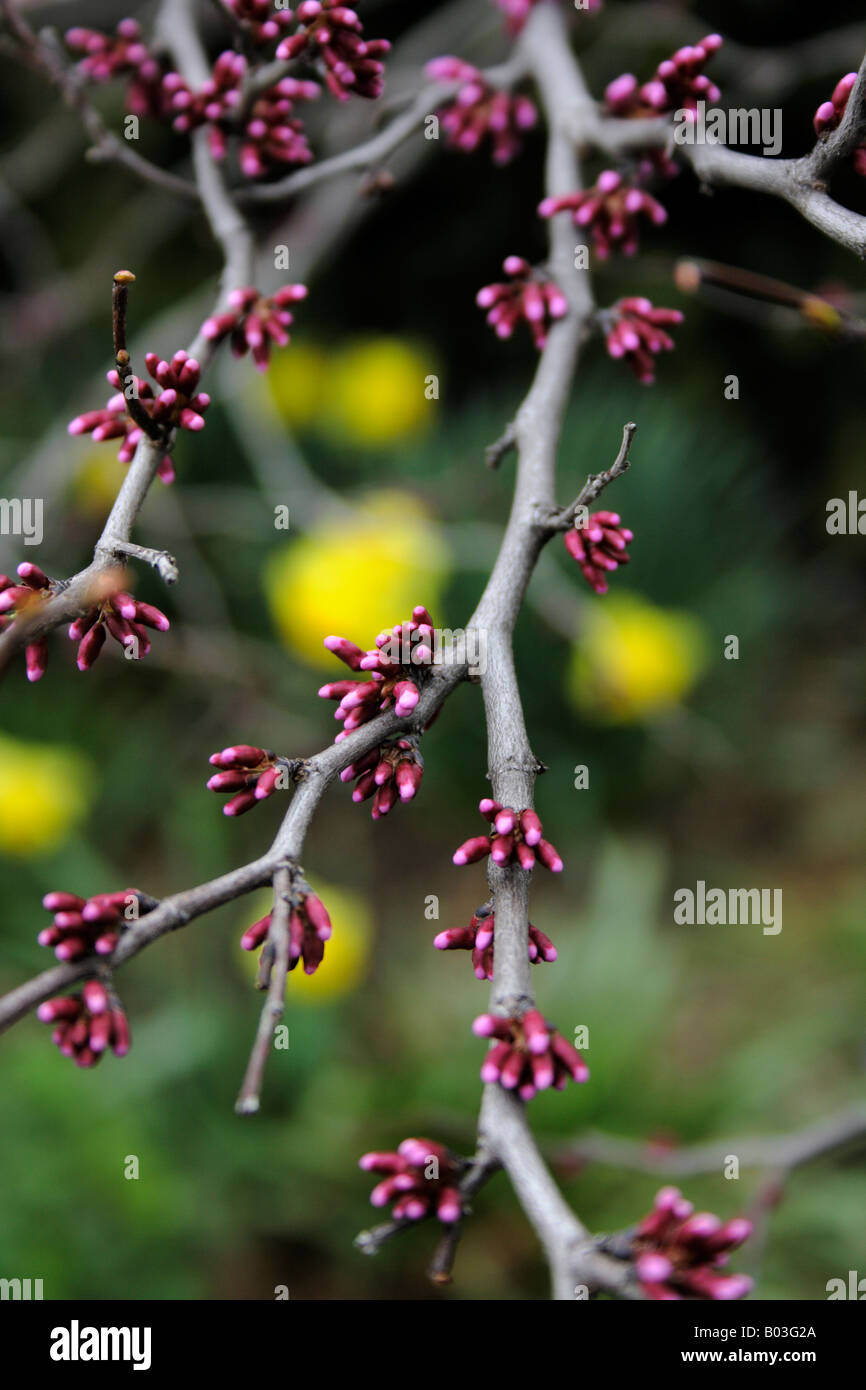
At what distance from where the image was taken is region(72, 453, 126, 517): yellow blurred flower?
220 cm

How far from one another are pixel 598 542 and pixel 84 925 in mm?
486

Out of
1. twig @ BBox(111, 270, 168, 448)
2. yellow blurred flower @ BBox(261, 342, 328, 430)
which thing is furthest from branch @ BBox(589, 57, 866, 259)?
yellow blurred flower @ BBox(261, 342, 328, 430)

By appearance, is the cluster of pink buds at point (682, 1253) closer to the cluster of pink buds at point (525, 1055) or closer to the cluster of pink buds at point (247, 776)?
the cluster of pink buds at point (525, 1055)

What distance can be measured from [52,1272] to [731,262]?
2.70 meters

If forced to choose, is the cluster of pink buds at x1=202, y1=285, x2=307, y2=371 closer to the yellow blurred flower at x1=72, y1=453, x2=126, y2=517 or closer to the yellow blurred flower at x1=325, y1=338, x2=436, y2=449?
the yellow blurred flower at x1=72, y1=453, x2=126, y2=517

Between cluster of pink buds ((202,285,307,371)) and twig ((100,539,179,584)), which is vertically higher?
cluster of pink buds ((202,285,307,371))

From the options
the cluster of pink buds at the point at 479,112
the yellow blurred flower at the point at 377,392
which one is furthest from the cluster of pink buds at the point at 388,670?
the yellow blurred flower at the point at 377,392

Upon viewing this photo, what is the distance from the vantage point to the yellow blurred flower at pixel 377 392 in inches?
112

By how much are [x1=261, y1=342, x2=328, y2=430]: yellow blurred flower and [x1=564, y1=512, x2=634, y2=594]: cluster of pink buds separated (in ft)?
7.39

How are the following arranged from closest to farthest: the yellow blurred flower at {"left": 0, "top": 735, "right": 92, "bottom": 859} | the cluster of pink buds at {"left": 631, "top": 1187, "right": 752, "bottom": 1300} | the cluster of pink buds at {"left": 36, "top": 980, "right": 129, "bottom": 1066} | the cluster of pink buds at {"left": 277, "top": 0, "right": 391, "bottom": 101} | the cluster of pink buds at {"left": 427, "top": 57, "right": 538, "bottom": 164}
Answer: the cluster of pink buds at {"left": 631, "top": 1187, "right": 752, "bottom": 1300}
the cluster of pink buds at {"left": 36, "top": 980, "right": 129, "bottom": 1066}
the cluster of pink buds at {"left": 277, "top": 0, "right": 391, "bottom": 101}
the cluster of pink buds at {"left": 427, "top": 57, "right": 538, "bottom": 164}
the yellow blurred flower at {"left": 0, "top": 735, "right": 92, "bottom": 859}

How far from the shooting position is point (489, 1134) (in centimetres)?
65

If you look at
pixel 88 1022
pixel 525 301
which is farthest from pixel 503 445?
pixel 88 1022

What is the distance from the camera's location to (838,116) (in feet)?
2.77

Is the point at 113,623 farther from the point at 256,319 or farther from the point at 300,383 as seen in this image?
the point at 300,383
